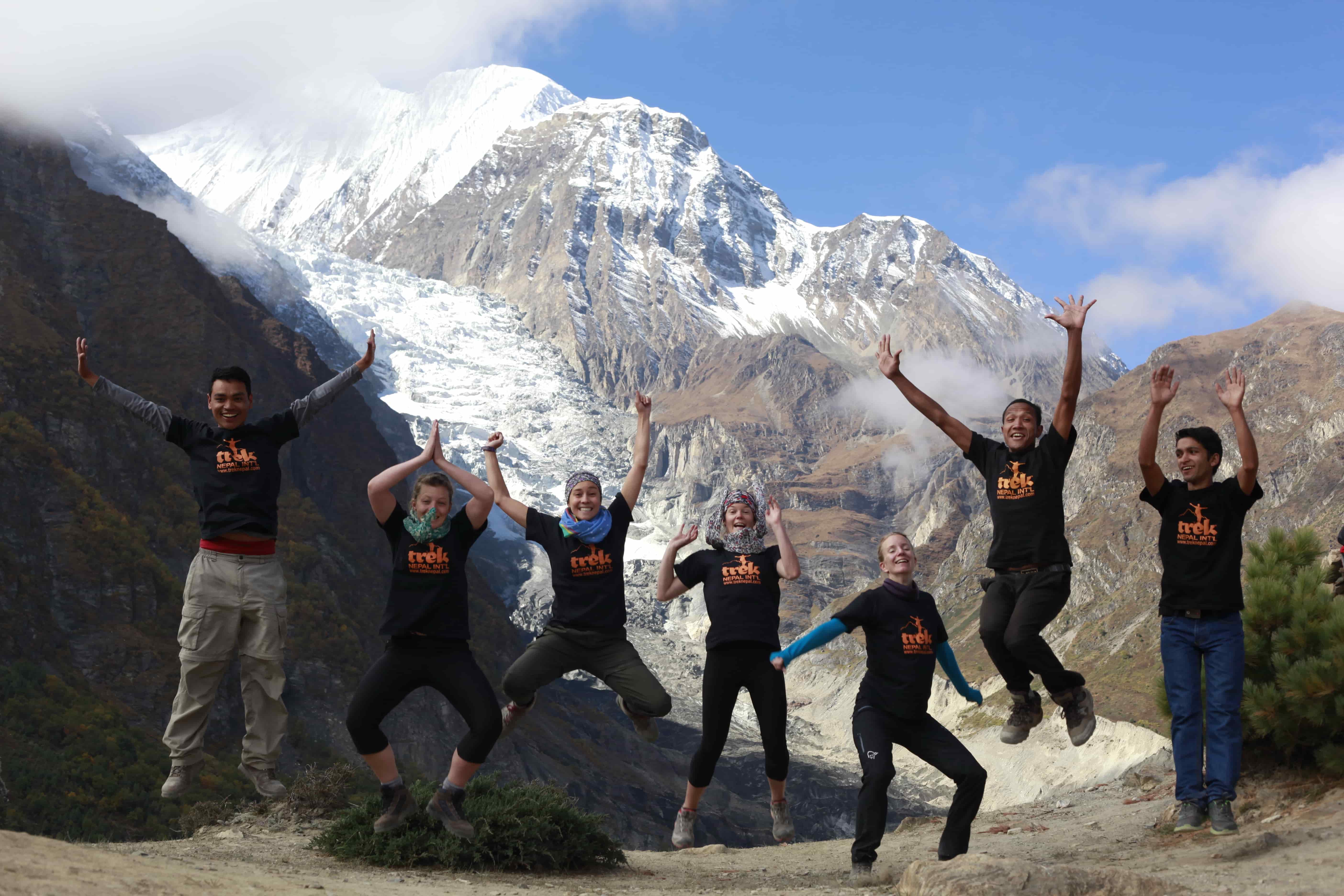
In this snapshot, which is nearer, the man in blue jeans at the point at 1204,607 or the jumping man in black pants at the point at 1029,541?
the man in blue jeans at the point at 1204,607

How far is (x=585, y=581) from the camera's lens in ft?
35.1

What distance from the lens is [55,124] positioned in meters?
160

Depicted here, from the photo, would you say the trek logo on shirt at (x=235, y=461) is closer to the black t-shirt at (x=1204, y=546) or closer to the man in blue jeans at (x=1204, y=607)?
the man in blue jeans at (x=1204, y=607)

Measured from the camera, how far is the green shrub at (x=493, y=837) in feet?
40.4

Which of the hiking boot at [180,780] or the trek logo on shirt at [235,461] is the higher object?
the trek logo on shirt at [235,461]

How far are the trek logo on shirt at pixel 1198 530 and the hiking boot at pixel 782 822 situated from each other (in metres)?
4.14

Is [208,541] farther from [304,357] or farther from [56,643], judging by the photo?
[304,357]

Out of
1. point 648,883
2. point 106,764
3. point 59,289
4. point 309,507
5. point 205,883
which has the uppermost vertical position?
point 59,289

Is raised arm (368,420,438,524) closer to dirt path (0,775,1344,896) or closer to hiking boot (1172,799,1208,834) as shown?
dirt path (0,775,1344,896)

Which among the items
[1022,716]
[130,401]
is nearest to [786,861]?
[1022,716]

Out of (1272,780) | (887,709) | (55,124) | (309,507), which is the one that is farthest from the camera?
(55,124)

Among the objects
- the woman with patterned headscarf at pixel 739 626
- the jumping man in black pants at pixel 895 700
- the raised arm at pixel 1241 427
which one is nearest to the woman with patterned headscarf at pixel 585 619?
the woman with patterned headscarf at pixel 739 626

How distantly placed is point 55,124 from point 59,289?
8110 centimetres

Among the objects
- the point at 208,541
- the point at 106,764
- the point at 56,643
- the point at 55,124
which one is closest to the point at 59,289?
the point at 56,643
